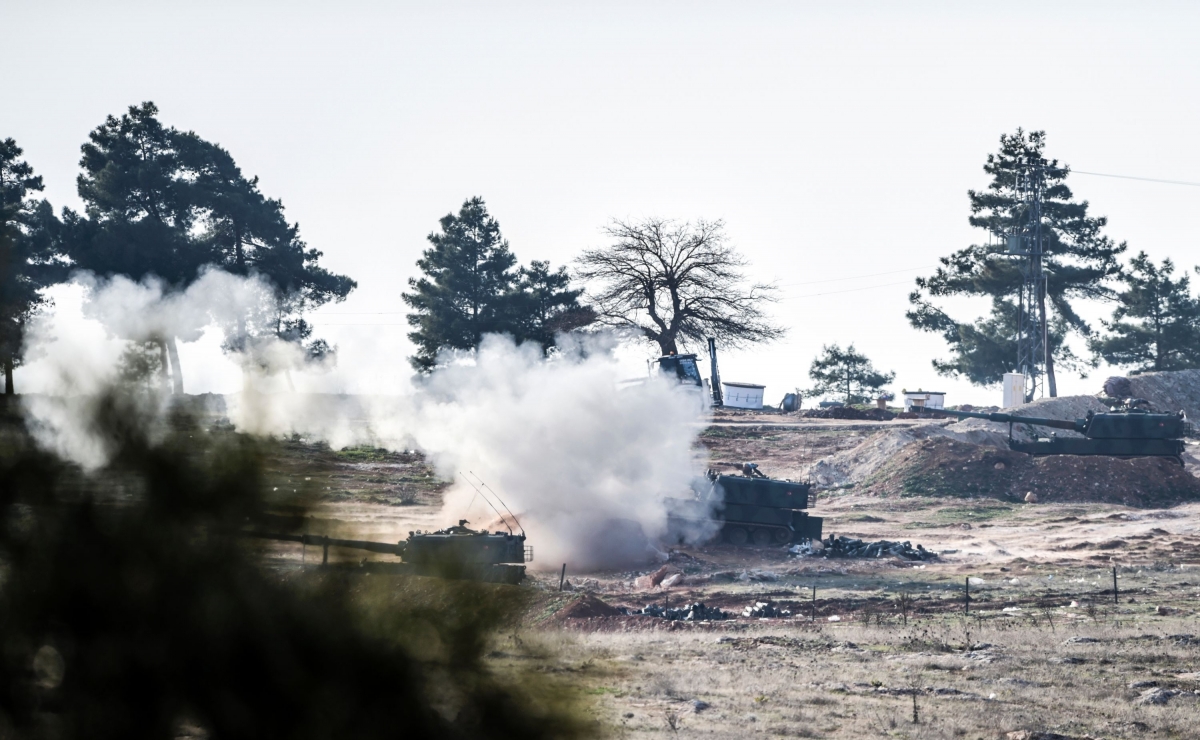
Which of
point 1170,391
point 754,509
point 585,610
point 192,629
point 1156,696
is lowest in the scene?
point 1156,696

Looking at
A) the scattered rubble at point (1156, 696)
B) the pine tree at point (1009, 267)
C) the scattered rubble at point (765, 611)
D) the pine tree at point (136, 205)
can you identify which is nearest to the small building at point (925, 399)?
the pine tree at point (1009, 267)

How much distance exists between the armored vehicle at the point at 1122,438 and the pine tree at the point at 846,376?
37.4 meters

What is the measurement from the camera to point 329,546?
8.03 m

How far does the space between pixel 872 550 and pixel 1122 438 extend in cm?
1963

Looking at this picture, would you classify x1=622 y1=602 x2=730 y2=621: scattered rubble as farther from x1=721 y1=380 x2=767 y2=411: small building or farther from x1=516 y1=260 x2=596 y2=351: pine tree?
x1=721 y1=380 x2=767 y2=411: small building

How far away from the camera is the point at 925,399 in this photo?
68.1 meters

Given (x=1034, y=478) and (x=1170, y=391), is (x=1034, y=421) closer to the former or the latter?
(x=1034, y=478)

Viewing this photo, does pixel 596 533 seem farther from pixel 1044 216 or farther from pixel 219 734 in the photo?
pixel 1044 216

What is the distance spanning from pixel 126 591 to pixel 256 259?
40.6 meters

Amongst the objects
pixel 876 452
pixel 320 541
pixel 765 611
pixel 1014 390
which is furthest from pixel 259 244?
pixel 320 541

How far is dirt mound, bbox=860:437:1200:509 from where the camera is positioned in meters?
43.8

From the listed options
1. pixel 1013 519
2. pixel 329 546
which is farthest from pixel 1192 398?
pixel 329 546

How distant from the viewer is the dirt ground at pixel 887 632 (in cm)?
1329

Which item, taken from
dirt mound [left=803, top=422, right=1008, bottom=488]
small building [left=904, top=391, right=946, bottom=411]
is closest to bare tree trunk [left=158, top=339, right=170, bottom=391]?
dirt mound [left=803, top=422, right=1008, bottom=488]
